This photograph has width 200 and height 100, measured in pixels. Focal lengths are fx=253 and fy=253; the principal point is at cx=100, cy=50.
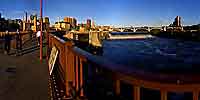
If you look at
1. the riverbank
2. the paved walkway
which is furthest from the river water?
the riverbank

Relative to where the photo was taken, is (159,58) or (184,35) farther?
(184,35)

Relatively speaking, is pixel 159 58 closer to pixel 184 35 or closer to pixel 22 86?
pixel 22 86

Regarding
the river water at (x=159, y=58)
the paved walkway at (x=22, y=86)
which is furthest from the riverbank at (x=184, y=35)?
the paved walkway at (x=22, y=86)

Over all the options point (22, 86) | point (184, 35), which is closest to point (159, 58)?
point (22, 86)

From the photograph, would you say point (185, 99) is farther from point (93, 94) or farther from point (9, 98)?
point (9, 98)

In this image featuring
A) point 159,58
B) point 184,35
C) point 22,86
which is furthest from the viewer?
point 184,35

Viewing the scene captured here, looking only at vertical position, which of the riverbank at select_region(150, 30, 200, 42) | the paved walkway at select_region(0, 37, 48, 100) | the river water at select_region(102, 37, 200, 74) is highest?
the riverbank at select_region(150, 30, 200, 42)

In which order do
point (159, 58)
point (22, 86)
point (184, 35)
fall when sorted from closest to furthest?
1. point (22, 86)
2. point (159, 58)
3. point (184, 35)

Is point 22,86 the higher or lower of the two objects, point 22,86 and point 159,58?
the higher

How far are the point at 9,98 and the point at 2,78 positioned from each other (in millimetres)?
3639

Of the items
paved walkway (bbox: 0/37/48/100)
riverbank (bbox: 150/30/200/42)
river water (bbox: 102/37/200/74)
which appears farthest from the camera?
riverbank (bbox: 150/30/200/42)

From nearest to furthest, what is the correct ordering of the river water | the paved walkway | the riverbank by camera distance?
the paved walkway, the river water, the riverbank

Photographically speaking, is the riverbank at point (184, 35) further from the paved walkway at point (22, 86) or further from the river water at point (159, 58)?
the paved walkway at point (22, 86)

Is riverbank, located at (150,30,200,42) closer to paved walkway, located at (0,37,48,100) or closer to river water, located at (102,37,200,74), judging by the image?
river water, located at (102,37,200,74)
